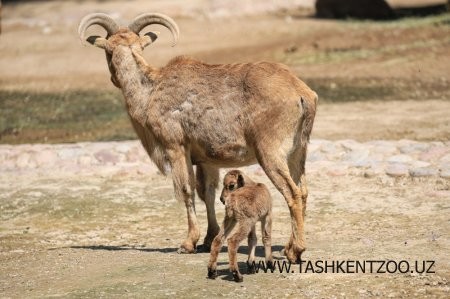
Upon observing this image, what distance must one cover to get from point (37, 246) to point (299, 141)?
134 inches

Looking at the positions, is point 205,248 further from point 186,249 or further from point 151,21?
point 151,21

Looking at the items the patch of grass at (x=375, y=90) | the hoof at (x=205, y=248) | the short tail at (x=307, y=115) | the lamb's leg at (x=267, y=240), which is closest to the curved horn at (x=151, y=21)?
the short tail at (x=307, y=115)

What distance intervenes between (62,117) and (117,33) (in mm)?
8124

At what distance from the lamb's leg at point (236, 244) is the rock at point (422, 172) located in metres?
4.73

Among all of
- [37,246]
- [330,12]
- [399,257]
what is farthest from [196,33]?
[399,257]

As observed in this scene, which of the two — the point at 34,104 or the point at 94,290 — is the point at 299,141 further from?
the point at 34,104

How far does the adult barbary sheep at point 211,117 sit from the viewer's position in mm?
9711

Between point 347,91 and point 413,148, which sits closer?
point 413,148

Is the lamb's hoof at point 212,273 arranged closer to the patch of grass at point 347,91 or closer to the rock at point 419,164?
the rock at point 419,164

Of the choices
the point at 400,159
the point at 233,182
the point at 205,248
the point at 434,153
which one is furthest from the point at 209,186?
the point at 434,153

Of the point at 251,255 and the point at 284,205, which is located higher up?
the point at 251,255

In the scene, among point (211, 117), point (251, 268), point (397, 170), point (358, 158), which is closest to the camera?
point (251, 268)

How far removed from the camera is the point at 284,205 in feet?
41.4

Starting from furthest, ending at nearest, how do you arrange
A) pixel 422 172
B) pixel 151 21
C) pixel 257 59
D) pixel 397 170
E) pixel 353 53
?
pixel 353 53
pixel 257 59
pixel 397 170
pixel 422 172
pixel 151 21
